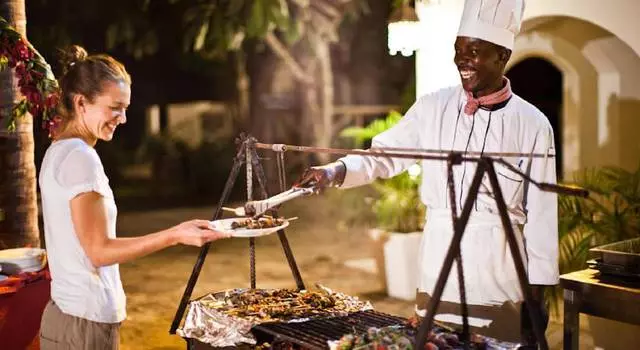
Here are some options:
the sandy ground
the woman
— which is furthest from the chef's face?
the sandy ground

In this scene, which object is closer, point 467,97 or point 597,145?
point 467,97

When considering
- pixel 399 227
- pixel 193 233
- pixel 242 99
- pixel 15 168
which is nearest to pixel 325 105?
pixel 242 99

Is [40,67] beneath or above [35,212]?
above

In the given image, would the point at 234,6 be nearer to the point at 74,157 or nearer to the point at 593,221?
the point at 593,221

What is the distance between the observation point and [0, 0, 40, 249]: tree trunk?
5789mm

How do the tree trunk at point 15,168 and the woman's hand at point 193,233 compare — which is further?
the tree trunk at point 15,168

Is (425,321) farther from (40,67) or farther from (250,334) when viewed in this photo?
(40,67)

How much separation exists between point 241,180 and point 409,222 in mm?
10637

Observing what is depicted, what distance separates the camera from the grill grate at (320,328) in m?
3.69

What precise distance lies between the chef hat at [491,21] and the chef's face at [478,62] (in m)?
0.03

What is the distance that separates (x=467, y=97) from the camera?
403 centimetres

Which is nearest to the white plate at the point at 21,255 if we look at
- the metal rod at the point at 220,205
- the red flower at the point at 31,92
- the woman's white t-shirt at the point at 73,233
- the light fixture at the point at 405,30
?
the red flower at the point at 31,92

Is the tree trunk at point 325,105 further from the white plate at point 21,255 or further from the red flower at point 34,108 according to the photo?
the white plate at point 21,255

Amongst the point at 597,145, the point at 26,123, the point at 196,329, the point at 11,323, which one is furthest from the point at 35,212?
the point at 597,145
